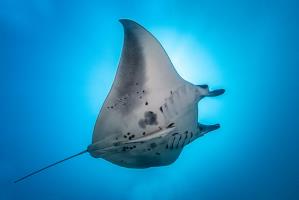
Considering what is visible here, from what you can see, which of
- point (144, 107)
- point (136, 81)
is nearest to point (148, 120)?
point (144, 107)

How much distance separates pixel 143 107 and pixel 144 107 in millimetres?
15

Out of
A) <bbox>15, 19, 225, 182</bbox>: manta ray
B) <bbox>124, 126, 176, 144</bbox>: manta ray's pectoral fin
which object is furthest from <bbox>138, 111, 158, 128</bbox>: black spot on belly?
<bbox>124, 126, 176, 144</bbox>: manta ray's pectoral fin

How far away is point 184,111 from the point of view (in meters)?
4.12

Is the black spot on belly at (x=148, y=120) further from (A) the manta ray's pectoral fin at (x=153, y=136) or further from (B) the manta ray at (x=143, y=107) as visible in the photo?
(A) the manta ray's pectoral fin at (x=153, y=136)

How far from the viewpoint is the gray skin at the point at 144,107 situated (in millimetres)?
3795

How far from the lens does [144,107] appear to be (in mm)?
3980

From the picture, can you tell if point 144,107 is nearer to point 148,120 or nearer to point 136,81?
point 148,120

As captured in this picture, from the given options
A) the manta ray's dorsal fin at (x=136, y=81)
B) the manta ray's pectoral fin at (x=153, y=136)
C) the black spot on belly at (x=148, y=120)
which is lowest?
the manta ray's pectoral fin at (x=153, y=136)

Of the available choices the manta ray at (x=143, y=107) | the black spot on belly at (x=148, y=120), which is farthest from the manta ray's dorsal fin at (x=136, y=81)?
the black spot on belly at (x=148, y=120)

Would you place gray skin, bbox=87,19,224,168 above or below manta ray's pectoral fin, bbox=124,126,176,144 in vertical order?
above

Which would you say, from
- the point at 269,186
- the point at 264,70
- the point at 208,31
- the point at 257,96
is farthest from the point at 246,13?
the point at 269,186

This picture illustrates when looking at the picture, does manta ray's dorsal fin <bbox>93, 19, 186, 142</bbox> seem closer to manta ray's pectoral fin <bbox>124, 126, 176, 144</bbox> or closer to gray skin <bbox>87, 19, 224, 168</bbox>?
gray skin <bbox>87, 19, 224, 168</bbox>

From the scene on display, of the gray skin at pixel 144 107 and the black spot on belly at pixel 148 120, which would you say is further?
the black spot on belly at pixel 148 120

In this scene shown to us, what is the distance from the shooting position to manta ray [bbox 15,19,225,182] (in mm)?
3795
